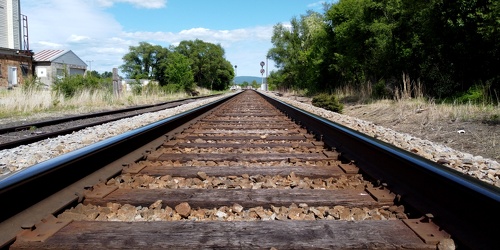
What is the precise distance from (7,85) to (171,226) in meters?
35.0

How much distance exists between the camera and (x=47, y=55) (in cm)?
4838

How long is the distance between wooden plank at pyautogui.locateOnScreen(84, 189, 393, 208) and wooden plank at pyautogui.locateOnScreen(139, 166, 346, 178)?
0.53 meters

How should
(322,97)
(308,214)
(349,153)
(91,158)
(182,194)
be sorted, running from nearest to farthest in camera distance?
(308,214)
(182,194)
(91,158)
(349,153)
(322,97)

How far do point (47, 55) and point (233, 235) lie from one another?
5404 cm

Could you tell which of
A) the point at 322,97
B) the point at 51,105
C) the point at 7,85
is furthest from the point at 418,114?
the point at 7,85

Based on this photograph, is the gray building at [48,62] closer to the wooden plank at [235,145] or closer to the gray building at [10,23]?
the gray building at [10,23]

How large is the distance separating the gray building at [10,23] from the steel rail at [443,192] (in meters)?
36.8

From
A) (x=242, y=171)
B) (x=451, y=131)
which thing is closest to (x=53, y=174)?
(x=242, y=171)

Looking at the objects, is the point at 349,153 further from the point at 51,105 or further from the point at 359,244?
the point at 51,105

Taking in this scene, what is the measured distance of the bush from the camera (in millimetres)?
14487

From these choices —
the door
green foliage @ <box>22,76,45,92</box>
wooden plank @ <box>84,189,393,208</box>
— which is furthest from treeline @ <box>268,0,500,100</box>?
the door

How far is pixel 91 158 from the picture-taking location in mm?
3010

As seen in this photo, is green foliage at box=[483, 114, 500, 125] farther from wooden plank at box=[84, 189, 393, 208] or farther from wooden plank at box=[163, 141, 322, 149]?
wooden plank at box=[84, 189, 393, 208]

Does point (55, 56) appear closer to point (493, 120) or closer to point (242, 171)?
point (493, 120)
